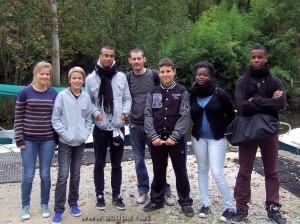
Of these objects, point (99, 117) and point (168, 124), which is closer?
point (168, 124)

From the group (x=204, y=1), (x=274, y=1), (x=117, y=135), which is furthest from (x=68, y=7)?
(x=204, y=1)

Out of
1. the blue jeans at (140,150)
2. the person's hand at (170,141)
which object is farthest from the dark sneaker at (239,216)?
the person's hand at (170,141)

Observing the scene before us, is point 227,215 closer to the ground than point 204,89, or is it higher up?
closer to the ground

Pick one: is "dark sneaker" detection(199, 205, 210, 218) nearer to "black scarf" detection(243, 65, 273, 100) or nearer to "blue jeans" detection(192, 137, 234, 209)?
"blue jeans" detection(192, 137, 234, 209)

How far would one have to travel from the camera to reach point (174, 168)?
508cm

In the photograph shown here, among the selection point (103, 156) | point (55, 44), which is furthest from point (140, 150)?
point (55, 44)

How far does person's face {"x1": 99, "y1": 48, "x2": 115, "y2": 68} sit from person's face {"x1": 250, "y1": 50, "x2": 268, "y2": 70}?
5.42 ft

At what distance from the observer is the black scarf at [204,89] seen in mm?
4832

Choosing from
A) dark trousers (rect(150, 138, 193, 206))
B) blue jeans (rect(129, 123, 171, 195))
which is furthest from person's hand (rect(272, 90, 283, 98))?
blue jeans (rect(129, 123, 171, 195))

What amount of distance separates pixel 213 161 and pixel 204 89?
842 millimetres

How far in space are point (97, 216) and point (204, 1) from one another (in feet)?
104

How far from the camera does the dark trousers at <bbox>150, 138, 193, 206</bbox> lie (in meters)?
4.98

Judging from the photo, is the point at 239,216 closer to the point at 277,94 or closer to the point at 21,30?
the point at 277,94

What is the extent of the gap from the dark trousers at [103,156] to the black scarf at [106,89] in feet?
0.99
